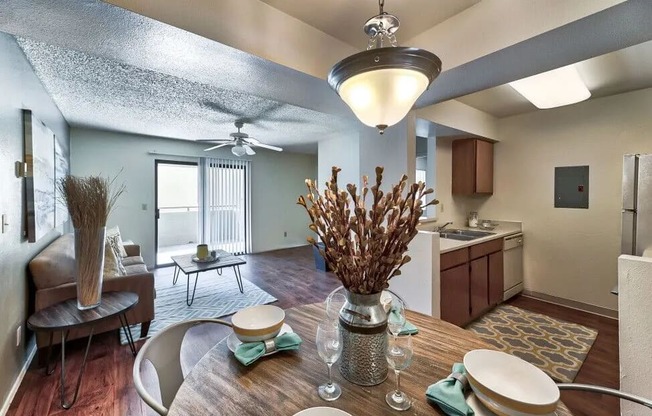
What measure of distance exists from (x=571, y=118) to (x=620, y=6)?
2.68m

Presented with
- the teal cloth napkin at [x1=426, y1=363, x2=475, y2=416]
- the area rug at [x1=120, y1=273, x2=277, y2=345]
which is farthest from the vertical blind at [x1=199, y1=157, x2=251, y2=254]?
the teal cloth napkin at [x1=426, y1=363, x2=475, y2=416]

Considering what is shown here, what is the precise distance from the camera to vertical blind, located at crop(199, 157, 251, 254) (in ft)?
18.1

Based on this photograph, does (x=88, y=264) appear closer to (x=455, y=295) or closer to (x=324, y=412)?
(x=324, y=412)

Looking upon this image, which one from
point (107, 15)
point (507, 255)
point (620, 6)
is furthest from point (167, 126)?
point (507, 255)

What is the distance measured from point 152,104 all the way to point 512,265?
4867 millimetres

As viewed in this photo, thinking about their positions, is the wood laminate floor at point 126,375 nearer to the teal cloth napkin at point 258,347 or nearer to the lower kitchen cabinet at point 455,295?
the lower kitchen cabinet at point 455,295

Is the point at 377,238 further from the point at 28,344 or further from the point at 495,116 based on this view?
the point at 495,116

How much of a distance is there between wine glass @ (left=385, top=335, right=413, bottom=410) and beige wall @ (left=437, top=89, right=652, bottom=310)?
3197 mm

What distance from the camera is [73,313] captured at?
186cm

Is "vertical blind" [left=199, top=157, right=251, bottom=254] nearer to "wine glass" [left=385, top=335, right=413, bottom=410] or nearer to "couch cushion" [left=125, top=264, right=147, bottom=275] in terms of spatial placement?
"couch cushion" [left=125, top=264, right=147, bottom=275]

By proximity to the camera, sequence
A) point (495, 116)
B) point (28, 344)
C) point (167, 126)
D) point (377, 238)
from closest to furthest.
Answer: point (377, 238) < point (28, 344) < point (495, 116) < point (167, 126)

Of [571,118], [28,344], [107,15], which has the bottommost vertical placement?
[28,344]

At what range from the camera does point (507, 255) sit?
334 centimetres

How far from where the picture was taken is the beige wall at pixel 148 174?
14.4ft
